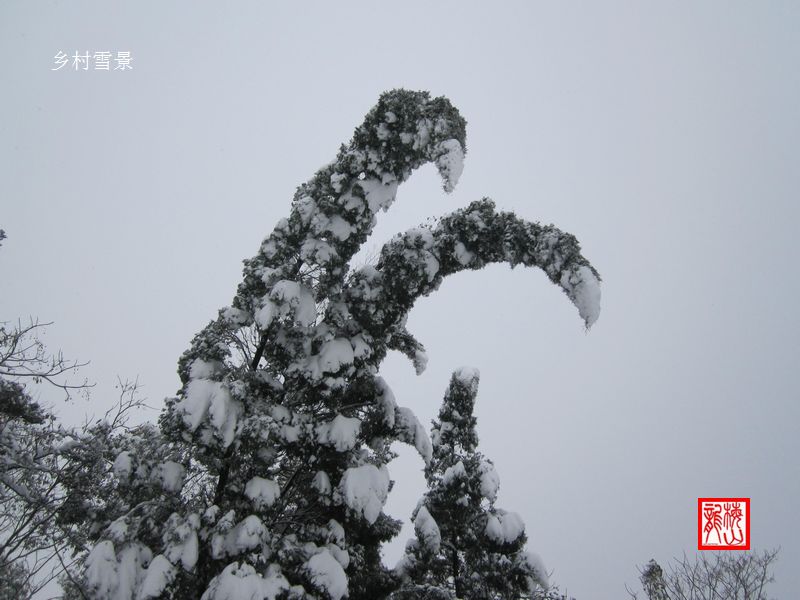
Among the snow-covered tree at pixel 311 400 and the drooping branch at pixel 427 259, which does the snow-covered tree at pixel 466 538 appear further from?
the drooping branch at pixel 427 259

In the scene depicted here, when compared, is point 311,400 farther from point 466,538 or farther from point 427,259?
point 466,538

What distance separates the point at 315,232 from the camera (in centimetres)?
939

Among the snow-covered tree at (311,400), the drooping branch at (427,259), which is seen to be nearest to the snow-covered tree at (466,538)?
the snow-covered tree at (311,400)

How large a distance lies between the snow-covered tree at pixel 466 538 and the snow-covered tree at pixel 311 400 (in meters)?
4.43

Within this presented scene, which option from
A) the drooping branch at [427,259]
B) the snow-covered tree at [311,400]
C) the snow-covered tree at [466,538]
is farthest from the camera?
the snow-covered tree at [466,538]

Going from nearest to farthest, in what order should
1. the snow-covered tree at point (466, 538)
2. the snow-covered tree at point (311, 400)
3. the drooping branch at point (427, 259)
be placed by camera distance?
the snow-covered tree at point (311, 400) → the drooping branch at point (427, 259) → the snow-covered tree at point (466, 538)

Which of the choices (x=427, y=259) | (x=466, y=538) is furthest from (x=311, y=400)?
(x=466, y=538)

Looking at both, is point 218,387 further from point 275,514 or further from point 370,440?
point 370,440

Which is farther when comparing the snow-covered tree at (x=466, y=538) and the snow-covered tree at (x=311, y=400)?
the snow-covered tree at (x=466, y=538)

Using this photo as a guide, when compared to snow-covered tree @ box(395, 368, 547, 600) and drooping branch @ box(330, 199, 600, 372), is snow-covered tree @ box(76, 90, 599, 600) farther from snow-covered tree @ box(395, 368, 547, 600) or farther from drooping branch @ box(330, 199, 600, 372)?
snow-covered tree @ box(395, 368, 547, 600)

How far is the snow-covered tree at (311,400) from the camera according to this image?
7164 millimetres

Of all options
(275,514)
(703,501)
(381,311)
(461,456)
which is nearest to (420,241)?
(381,311)

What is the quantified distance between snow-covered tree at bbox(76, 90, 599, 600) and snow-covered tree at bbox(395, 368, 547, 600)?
4.43m

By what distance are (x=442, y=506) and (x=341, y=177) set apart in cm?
1033
